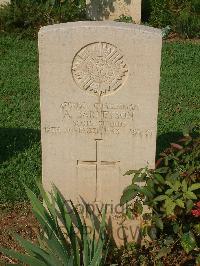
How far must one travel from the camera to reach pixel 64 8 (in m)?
10.4

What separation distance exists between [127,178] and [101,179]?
7.5 inches

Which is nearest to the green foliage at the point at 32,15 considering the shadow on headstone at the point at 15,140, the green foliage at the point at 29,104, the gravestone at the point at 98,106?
the green foliage at the point at 29,104

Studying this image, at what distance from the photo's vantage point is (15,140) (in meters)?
5.77

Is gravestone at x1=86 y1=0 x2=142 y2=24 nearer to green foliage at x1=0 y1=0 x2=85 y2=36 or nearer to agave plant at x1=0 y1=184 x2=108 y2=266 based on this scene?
green foliage at x1=0 y1=0 x2=85 y2=36

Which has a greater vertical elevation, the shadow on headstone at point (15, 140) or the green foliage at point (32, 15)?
the green foliage at point (32, 15)

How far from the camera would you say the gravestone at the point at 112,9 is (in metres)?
11.2

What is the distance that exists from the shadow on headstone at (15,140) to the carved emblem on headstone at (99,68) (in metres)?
2.15

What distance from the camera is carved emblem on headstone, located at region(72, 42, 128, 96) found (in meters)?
3.38

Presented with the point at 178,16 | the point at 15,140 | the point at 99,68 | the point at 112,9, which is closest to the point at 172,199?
the point at 99,68

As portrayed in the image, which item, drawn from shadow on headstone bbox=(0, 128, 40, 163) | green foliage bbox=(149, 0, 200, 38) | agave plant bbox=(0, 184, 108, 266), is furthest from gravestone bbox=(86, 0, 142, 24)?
agave plant bbox=(0, 184, 108, 266)

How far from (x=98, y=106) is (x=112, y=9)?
821cm

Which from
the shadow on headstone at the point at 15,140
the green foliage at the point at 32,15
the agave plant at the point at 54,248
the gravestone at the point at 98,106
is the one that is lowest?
the agave plant at the point at 54,248

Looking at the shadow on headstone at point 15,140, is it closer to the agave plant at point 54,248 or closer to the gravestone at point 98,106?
the gravestone at point 98,106

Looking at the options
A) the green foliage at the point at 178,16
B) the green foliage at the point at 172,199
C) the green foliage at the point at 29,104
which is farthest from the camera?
the green foliage at the point at 178,16
